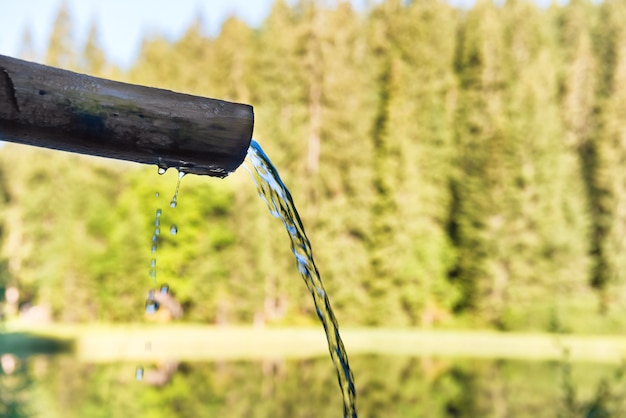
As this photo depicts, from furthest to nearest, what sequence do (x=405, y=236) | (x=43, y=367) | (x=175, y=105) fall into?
(x=405, y=236), (x=43, y=367), (x=175, y=105)

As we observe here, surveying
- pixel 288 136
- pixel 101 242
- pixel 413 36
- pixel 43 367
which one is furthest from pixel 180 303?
pixel 413 36

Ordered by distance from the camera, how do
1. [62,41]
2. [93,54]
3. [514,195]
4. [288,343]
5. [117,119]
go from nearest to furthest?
[117,119] → [288,343] → [514,195] → [62,41] → [93,54]

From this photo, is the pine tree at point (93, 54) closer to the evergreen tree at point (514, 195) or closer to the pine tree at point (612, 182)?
the evergreen tree at point (514, 195)

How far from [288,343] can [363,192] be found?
6.53m

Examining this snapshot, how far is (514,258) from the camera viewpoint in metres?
27.9

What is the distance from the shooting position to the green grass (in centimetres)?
2061

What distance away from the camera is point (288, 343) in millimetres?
23344

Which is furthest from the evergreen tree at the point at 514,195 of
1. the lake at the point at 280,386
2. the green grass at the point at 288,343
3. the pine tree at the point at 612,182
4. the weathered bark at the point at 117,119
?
the weathered bark at the point at 117,119

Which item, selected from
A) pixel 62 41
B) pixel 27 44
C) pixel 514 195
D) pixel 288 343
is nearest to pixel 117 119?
pixel 288 343

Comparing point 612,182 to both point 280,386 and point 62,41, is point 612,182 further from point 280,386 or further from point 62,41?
point 62,41

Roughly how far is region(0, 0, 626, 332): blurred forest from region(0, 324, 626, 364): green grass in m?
1.07

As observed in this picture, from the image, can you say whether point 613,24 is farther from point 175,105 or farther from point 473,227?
point 175,105

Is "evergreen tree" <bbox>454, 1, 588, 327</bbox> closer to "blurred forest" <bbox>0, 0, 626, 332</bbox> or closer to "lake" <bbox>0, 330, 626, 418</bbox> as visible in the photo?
"blurred forest" <bbox>0, 0, 626, 332</bbox>

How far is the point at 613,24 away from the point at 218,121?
34.3 meters
